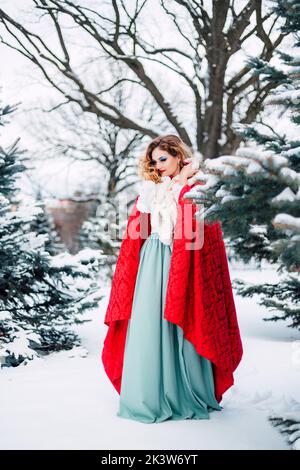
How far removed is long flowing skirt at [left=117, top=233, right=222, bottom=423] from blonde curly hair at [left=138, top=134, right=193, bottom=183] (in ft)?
1.63

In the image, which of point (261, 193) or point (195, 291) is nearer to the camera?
point (261, 193)

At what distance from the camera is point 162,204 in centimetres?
358

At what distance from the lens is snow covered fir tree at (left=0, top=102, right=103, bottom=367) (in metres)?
5.27

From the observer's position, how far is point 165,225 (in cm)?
355

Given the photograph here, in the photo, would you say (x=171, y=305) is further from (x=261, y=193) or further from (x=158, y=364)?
(x=261, y=193)

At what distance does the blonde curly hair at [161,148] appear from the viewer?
3.65 meters

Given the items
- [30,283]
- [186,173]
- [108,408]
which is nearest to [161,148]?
[186,173]

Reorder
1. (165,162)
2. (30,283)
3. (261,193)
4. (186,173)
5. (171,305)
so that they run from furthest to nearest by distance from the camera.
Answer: (30,283), (165,162), (186,173), (171,305), (261,193)

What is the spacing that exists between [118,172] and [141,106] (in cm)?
267

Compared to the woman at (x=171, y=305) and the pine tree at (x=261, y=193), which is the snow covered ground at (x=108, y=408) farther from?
the pine tree at (x=261, y=193)

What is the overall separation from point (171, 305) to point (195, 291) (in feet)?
0.62

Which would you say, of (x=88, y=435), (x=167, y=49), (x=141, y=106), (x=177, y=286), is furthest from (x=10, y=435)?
(x=141, y=106)

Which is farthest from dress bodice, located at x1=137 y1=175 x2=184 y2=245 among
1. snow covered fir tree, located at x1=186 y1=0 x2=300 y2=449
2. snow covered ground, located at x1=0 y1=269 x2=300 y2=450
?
snow covered ground, located at x1=0 y1=269 x2=300 y2=450
